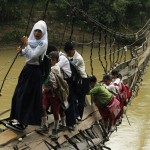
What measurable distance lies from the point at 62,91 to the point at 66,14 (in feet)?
38.9

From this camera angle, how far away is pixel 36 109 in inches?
116

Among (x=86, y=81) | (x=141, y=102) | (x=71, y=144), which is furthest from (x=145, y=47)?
(x=71, y=144)

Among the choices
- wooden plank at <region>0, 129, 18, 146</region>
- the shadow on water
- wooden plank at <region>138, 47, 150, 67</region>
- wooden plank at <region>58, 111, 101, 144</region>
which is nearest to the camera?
wooden plank at <region>0, 129, 18, 146</region>

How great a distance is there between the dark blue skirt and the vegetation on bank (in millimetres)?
11145

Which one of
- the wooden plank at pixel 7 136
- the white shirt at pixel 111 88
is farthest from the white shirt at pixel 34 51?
the white shirt at pixel 111 88

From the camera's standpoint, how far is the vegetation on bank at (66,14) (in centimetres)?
1442

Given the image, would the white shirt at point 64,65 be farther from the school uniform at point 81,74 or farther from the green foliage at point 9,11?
the green foliage at point 9,11

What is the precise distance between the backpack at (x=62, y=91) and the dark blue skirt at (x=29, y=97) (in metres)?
0.20

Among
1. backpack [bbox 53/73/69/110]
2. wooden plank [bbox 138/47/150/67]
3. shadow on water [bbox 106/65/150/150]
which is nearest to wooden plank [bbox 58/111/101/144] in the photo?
backpack [bbox 53/73/69/110]

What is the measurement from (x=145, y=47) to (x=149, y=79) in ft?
6.56

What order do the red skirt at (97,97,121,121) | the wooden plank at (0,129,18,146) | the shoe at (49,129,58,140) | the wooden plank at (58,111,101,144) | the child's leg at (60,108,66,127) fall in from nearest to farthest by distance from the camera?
the wooden plank at (0,129,18,146)
the shoe at (49,129,58,140)
the wooden plank at (58,111,101,144)
the child's leg at (60,108,66,127)
the red skirt at (97,97,121,121)

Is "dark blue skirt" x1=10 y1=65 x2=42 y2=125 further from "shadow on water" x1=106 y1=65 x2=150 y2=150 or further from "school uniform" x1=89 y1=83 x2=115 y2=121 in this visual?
"shadow on water" x1=106 y1=65 x2=150 y2=150

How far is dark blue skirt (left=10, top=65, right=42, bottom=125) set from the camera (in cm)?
293

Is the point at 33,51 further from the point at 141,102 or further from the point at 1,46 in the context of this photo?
the point at 1,46
